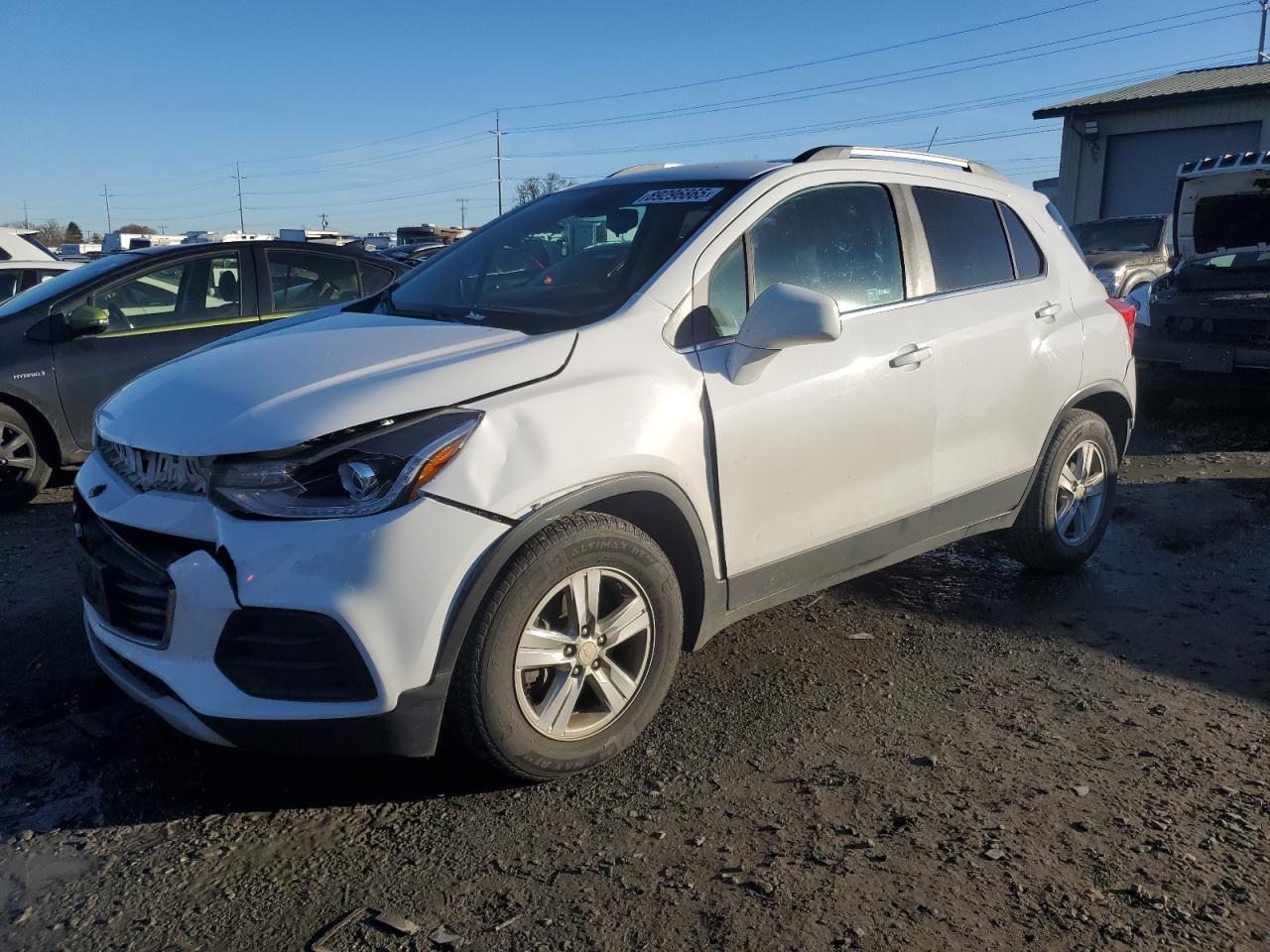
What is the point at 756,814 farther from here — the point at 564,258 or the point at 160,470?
the point at 564,258

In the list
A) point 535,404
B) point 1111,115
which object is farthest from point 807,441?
point 1111,115

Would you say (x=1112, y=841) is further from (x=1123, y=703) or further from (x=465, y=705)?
(x=465, y=705)

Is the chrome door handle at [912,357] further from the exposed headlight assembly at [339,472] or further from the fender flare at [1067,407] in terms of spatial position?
the exposed headlight assembly at [339,472]

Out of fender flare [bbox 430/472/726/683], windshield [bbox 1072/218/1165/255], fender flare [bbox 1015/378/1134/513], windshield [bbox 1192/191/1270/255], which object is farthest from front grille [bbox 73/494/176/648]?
windshield [bbox 1072/218/1165/255]

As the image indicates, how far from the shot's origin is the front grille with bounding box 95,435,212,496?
273cm

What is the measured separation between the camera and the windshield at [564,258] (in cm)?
339

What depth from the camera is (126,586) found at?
2.82 meters

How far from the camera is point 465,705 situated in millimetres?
2748

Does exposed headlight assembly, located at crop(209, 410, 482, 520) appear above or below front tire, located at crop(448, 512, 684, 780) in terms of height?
above

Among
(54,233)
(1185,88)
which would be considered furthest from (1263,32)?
(54,233)

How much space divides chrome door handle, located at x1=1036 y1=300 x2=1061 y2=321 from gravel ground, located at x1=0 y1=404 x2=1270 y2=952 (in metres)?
1.28

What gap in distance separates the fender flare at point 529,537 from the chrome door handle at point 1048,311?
206 cm

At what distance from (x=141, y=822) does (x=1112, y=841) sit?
259cm

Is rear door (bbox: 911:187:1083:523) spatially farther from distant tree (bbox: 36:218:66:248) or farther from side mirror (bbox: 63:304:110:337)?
distant tree (bbox: 36:218:66:248)
